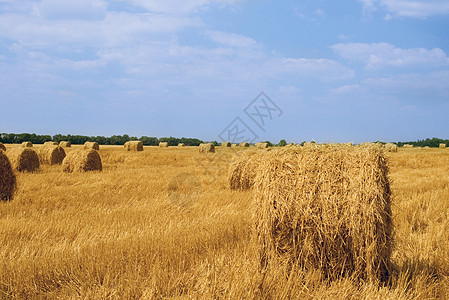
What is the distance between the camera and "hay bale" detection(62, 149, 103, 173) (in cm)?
1532

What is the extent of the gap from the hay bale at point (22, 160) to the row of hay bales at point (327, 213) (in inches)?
542

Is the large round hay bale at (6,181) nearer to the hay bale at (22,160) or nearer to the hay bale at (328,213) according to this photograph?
the hay bale at (22,160)

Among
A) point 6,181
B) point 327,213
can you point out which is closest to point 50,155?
point 6,181

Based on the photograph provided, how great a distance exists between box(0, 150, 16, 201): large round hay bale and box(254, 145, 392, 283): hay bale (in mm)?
7553

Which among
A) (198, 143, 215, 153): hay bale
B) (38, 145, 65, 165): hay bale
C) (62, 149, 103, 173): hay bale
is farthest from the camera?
(198, 143, 215, 153): hay bale

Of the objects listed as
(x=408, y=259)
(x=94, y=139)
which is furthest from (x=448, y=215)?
(x=94, y=139)

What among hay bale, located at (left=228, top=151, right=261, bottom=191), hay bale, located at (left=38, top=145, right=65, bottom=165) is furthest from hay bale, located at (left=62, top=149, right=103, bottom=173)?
hay bale, located at (left=228, top=151, right=261, bottom=191)

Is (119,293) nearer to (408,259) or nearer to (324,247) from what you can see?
(324,247)

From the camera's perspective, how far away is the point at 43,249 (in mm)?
4738

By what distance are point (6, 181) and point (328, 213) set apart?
852 centimetres

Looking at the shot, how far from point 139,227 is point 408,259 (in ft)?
12.9

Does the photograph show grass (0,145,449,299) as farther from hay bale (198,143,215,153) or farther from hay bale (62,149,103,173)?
hay bale (198,143,215,153)

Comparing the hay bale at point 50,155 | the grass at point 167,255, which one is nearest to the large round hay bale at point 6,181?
the grass at point 167,255

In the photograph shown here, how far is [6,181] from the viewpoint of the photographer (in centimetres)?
931
